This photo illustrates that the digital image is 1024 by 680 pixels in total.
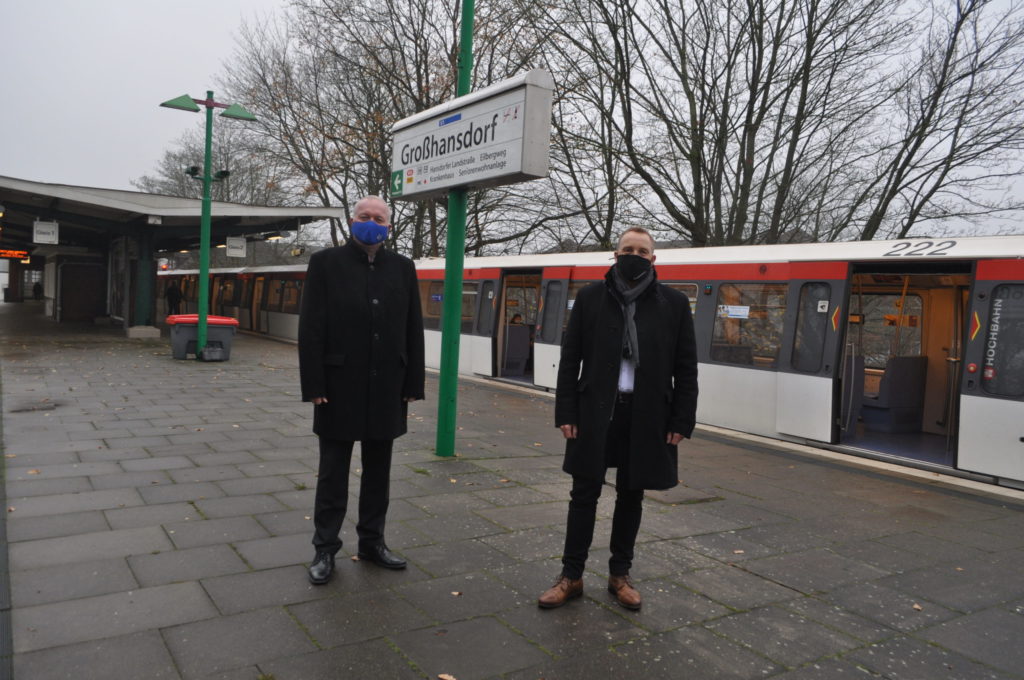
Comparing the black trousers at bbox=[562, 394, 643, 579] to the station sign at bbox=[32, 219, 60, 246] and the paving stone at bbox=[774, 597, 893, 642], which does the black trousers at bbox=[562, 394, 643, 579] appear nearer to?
the paving stone at bbox=[774, 597, 893, 642]

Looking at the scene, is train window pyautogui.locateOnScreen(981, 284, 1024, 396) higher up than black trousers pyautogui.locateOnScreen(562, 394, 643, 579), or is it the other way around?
train window pyautogui.locateOnScreen(981, 284, 1024, 396)

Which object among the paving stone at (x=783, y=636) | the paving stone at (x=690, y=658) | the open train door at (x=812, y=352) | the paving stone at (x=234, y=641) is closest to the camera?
the paving stone at (x=234, y=641)

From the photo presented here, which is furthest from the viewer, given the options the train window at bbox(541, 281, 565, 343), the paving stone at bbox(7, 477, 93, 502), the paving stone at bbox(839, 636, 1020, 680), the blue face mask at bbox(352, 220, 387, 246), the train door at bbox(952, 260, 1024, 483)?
the train window at bbox(541, 281, 565, 343)

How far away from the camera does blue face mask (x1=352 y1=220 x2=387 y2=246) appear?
3.87m

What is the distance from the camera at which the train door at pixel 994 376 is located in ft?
23.1

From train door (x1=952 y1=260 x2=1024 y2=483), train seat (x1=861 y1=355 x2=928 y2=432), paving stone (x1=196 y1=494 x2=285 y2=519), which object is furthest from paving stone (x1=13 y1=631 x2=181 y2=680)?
train seat (x1=861 y1=355 x2=928 y2=432)

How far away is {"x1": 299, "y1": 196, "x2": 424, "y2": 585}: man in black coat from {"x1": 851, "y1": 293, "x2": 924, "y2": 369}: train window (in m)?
8.06

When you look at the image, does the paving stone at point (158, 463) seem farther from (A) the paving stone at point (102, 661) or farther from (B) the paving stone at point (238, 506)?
(A) the paving stone at point (102, 661)

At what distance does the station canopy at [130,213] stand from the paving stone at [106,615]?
16.7m

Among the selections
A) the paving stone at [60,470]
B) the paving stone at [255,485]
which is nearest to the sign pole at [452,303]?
the paving stone at [255,485]

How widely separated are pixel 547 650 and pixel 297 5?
2387cm

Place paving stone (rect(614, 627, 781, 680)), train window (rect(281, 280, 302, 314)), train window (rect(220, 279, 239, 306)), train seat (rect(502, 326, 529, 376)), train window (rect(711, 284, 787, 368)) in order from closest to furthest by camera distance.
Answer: paving stone (rect(614, 627, 781, 680)), train window (rect(711, 284, 787, 368)), train seat (rect(502, 326, 529, 376)), train window (rect(281, 280, 302, 314)), train window (rect(220, 279, 239, 306))

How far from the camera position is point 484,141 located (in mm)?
6555

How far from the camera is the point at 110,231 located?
21.2m
